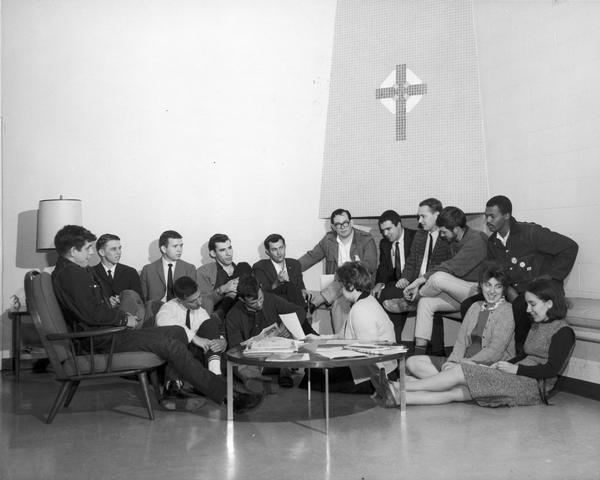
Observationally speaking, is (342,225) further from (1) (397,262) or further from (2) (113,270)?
(2) (113,270)

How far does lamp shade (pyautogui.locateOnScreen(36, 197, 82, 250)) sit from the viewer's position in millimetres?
6332

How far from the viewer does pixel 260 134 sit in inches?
290

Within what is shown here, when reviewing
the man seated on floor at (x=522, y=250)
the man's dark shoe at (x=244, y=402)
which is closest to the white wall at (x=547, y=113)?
the man seated on floor at (x=522, y=250)

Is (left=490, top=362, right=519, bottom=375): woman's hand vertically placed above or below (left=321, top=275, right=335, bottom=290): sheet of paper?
below

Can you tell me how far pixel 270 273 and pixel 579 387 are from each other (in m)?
2.65

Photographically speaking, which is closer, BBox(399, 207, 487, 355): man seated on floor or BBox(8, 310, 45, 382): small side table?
BBox(399, 207, 487, 355): man seated on floor

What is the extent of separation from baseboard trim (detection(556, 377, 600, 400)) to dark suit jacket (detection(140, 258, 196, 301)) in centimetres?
300

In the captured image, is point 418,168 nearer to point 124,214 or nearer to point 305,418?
point 124,214

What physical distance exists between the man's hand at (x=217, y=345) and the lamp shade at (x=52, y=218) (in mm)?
1885

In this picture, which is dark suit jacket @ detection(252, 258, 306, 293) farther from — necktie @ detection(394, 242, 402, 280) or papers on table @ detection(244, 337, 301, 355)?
papers on table @ detection(244, 337, 301, 355)

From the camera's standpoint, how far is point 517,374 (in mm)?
4703

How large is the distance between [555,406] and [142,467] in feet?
8.29

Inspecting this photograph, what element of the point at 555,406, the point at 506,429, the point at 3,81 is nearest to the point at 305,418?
the point at 506,429

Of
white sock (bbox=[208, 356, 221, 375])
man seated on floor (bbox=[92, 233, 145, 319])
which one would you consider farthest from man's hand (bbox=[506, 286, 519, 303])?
man seated on floor (bbox=[92, 233, 145, 319])
